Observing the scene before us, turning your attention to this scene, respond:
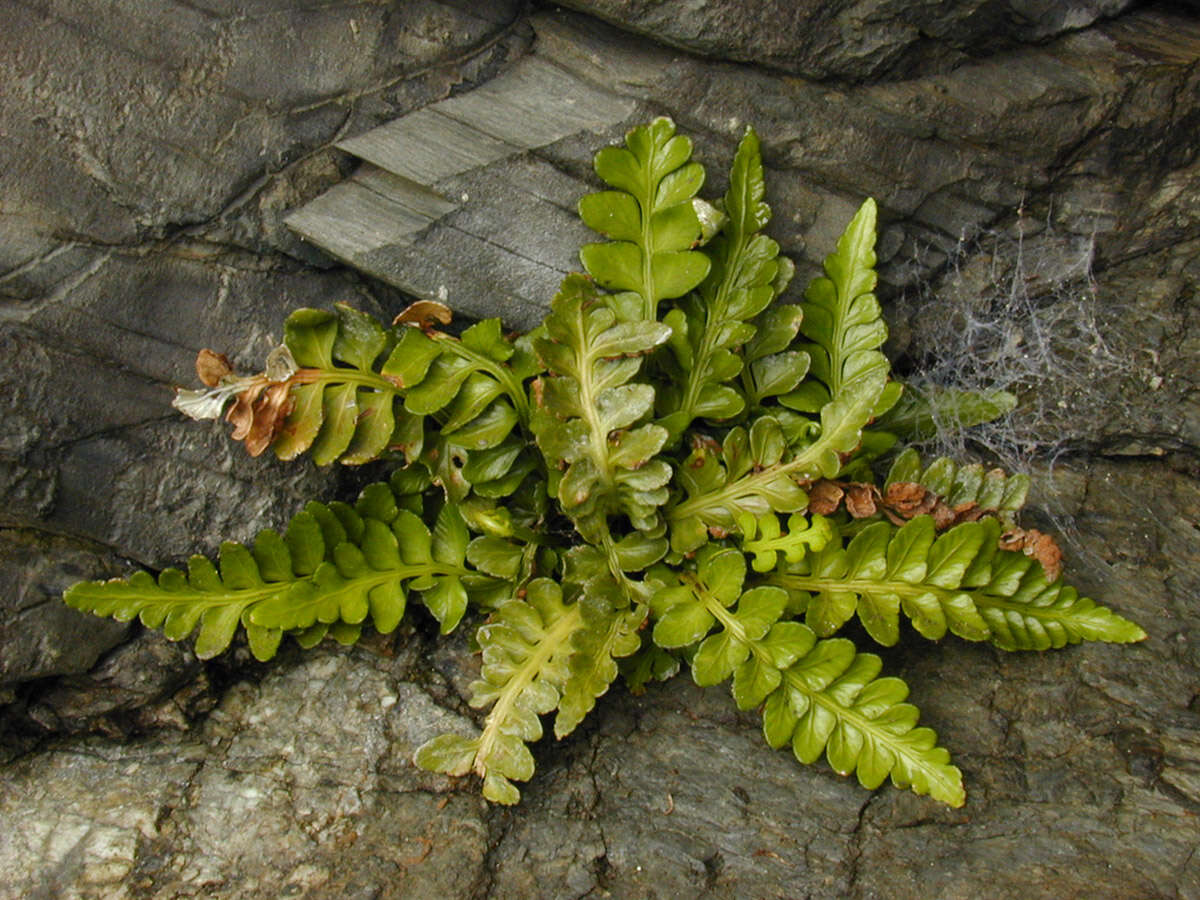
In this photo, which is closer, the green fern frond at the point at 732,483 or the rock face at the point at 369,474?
the rock face at the point at 369,474

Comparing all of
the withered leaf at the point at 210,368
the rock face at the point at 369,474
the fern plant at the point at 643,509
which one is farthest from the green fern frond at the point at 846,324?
the withered leaf at the point at 210,368

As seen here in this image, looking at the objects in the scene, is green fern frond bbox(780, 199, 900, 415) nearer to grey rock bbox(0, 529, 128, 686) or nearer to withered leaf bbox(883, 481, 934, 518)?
withered leaf bbox(883, 481, 934, 518)

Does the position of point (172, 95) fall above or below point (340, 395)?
above

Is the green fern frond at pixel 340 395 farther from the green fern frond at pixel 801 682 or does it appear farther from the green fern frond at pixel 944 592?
the green fern frond at pixel 944 592

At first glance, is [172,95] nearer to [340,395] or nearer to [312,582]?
[340,395]

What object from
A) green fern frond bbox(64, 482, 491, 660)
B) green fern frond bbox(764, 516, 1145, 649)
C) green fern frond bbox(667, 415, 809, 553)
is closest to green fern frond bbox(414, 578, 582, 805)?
green fern frond bbox(64, 482, 491, 660)

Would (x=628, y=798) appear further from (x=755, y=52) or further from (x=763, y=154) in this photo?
(x=755, y=52)

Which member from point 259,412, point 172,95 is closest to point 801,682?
point 259,412
